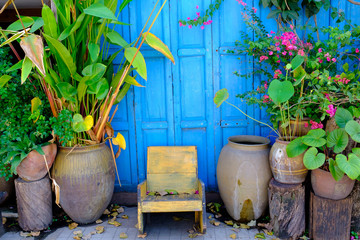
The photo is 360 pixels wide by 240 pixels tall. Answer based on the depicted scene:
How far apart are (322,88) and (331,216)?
0.96 m

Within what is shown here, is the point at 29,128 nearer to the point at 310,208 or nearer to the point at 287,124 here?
the point at 287,124

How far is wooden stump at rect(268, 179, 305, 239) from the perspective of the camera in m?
2.45

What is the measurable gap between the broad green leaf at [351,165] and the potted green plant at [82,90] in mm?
1473

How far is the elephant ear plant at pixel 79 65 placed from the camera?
92.0 inches

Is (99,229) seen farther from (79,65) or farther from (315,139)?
(315,139)

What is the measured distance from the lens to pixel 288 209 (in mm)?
2465

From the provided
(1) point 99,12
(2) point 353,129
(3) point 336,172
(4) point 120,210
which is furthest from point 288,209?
(1) point 99,12

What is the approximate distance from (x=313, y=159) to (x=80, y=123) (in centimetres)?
178

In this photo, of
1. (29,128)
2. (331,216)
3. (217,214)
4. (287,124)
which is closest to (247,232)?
(217,214)

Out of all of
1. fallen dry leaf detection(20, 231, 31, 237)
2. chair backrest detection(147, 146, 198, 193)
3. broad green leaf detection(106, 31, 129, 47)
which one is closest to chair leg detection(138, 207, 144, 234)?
chair backrest detection(147, 146, 198, 193)

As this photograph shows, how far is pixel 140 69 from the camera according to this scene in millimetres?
2439

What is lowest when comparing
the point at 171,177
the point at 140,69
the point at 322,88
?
the point at 171,177

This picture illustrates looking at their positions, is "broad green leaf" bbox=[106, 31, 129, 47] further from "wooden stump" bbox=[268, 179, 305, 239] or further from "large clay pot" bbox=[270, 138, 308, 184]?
"wooden stump" bbox=[268, 179, 305, 239]

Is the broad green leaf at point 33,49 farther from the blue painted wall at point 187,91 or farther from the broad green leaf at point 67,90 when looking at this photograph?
the blue painted wall at point 187,91
